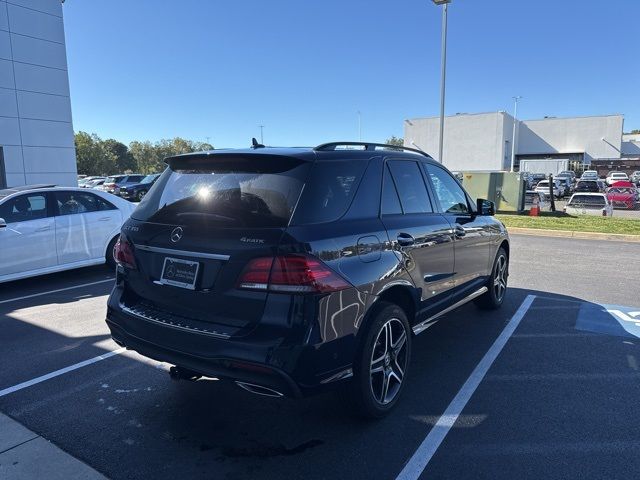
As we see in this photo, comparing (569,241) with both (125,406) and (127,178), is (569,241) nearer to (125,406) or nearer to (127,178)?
(125,406)

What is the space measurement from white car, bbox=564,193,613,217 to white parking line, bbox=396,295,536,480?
1797 centimetres

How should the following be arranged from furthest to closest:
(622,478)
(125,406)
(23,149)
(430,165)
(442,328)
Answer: (23,149)
(442,328)
(430,165)
(125,406)
(622,478)

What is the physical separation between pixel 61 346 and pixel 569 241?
12382mm

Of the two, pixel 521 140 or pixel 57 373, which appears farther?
pixel 521 140

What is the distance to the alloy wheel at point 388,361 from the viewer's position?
327 centimetres

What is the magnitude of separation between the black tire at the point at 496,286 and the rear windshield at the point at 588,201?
17272 millimetres

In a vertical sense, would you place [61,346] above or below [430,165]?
below

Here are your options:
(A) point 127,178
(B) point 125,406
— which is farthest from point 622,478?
(A) point 127,178

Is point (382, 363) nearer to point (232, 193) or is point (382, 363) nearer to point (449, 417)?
point (449, 417)

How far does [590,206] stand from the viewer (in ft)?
67.4

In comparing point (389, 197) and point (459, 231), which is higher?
point (389, 197)

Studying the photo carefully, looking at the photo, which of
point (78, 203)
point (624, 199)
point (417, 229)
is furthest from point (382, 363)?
point (624, 199)

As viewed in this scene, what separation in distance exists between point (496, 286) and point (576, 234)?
926cm

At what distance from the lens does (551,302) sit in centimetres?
637
